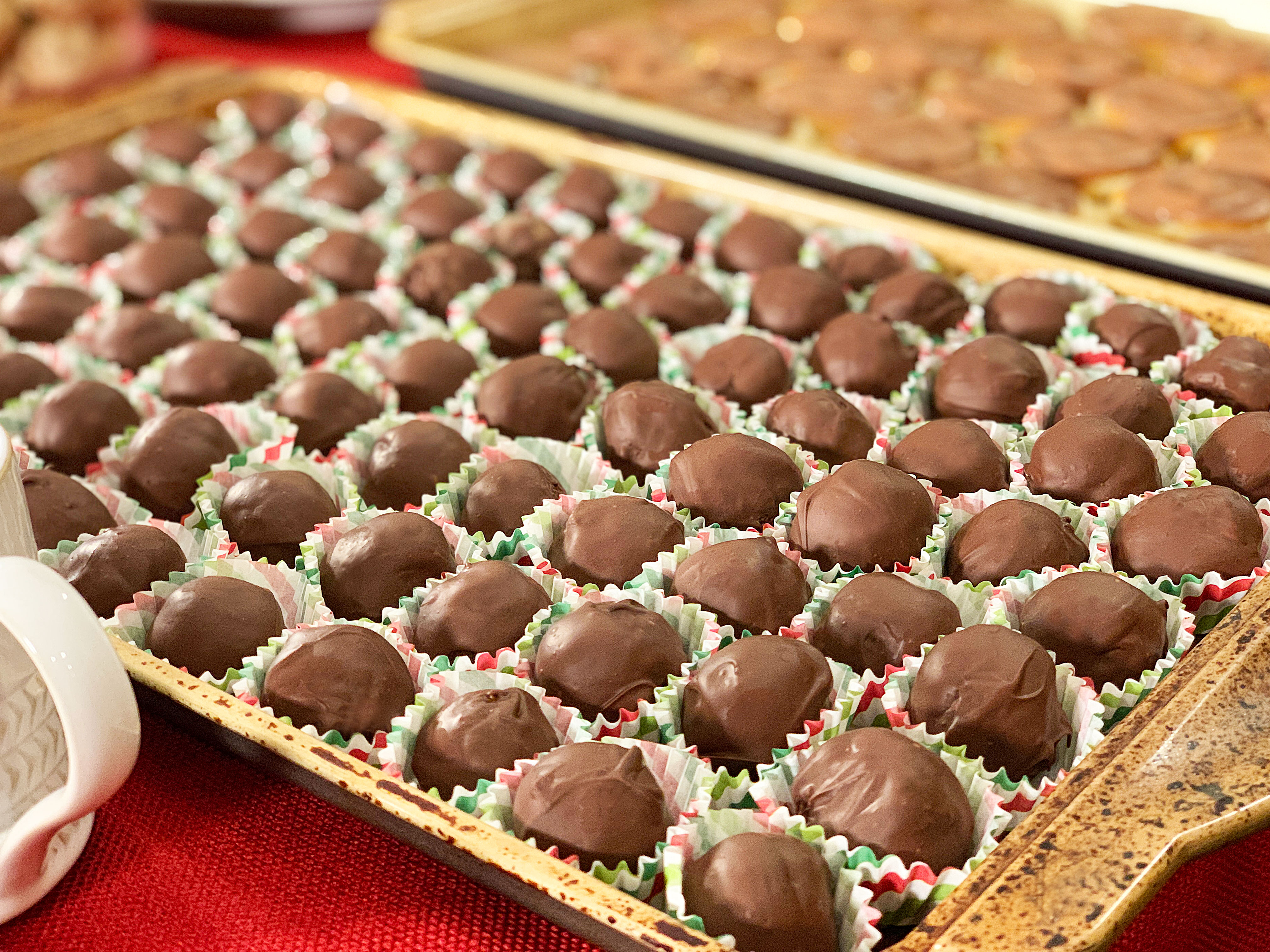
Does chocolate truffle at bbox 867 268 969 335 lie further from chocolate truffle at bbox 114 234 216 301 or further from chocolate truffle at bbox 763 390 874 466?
chocolate truffle at bbox 114 234 216 301

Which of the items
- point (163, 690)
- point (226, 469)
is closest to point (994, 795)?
point (163, 690)

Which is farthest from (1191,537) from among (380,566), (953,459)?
(380,566)

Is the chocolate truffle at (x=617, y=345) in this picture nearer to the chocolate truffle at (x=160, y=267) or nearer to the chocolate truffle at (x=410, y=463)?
the chocolate truffle at (x=410, y=463)

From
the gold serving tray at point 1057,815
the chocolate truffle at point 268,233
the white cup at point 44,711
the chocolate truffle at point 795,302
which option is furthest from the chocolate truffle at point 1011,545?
the chocolate truffle at point 268,233

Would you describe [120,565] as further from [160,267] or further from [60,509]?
[160,267]

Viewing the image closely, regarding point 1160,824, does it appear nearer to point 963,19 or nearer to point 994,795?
point 994,795

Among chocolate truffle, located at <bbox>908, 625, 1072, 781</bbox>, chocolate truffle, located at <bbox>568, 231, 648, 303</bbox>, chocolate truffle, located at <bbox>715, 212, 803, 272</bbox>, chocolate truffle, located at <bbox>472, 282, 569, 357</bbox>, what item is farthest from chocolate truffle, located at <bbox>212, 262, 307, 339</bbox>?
chocolate truffle, located at <bbox>908, 625, 1072, 781</bbox>
